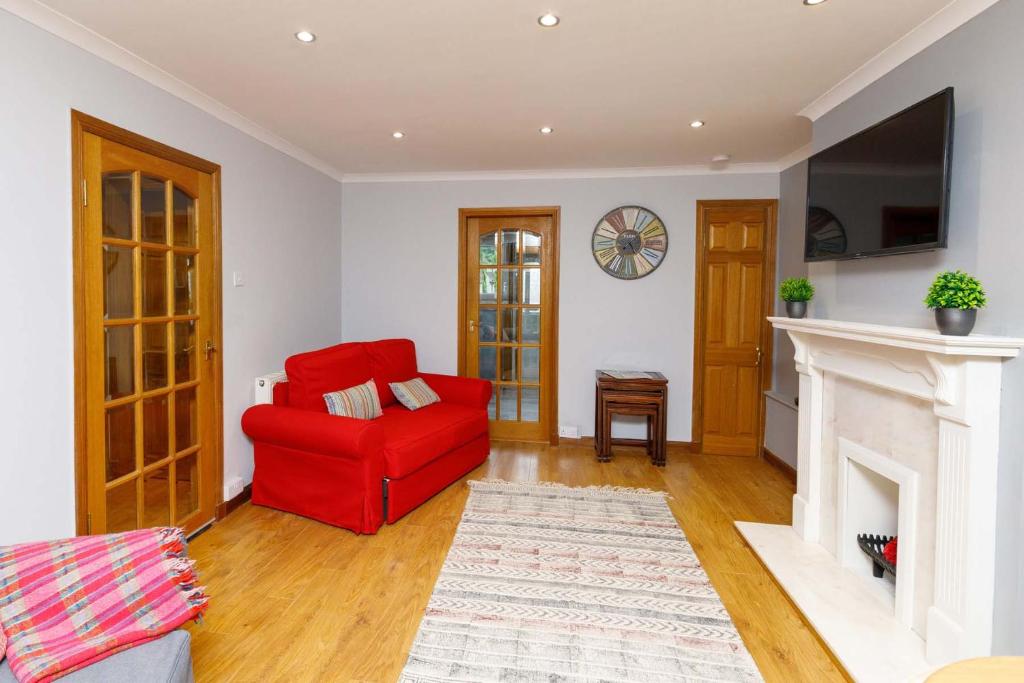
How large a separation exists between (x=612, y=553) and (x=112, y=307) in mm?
2696

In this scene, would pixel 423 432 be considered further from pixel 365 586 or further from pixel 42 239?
pixel 42 239

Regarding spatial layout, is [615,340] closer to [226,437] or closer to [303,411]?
[303,411]

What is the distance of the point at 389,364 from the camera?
408cm

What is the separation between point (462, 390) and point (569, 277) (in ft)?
4.51

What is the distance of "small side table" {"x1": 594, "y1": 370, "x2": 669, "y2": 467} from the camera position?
4.07m

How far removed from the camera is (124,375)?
240cm

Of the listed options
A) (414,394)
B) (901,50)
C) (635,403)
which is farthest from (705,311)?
(414,394)

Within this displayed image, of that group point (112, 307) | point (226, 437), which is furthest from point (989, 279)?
point (226, 437)

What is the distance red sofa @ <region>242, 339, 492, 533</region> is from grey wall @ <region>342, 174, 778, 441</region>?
1.02m

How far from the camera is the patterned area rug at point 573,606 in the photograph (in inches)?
73.1

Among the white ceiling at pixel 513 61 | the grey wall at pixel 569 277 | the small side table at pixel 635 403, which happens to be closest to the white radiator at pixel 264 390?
the grey wall at pixel 569 277

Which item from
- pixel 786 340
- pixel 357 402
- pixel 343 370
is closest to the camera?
pixel 357 402

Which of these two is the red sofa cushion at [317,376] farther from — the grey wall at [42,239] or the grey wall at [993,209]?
the grey wall at [993,209]

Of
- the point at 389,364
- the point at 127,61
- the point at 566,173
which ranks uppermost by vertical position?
the point at 566,173
